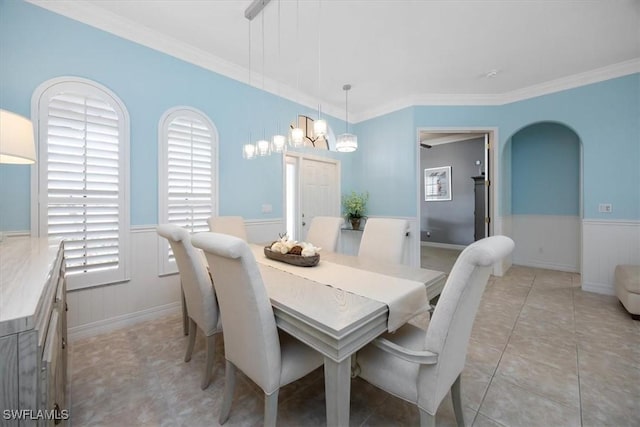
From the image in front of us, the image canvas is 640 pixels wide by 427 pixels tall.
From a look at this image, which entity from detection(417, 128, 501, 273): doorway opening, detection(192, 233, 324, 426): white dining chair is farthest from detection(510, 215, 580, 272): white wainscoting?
detection(192, 233, 324, 426): white dining chair

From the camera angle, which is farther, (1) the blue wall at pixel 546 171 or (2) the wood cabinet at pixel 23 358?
(1) the blue wall at pixel 546 171

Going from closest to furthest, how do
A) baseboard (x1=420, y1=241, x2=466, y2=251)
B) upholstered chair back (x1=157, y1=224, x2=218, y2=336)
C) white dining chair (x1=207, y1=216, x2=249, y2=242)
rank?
upholstered chair back (x1=157, y1=224, x2=218, y2=336), white dining chair (x1=207, y1=216, x2=249, y2=242), baseboard (x1=420, y1=241, x2=466, y2=251)

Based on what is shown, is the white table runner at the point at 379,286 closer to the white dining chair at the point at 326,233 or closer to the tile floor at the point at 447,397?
the tile floor at the point at 447,397

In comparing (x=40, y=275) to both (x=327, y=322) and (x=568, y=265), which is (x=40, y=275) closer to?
(x=327, y=322)

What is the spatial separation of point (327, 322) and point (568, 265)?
5.39 meters

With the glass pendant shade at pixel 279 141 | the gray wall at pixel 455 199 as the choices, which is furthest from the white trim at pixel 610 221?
the glass pendant shade at pixel 279 141

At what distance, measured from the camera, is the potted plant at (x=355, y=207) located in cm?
462

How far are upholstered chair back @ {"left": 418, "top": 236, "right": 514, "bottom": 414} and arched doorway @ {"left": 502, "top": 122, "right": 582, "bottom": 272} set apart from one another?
410 cm

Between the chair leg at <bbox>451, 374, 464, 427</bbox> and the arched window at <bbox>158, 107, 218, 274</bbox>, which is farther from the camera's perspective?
the arched window at <bbox>158, 107, 218, 274</bbox>

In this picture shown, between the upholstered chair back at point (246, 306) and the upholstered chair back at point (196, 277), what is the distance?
1.21 feet

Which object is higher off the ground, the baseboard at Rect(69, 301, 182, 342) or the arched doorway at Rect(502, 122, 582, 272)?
the arched doorway at Rect(502, 122, 582, 272)

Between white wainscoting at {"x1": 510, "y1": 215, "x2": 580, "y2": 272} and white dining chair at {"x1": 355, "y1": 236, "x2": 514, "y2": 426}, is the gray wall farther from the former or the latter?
white dining chair at {"x1": 355, "y1": 236, "x2": 514, "y2": 426}

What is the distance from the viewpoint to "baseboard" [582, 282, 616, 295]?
3.24 m

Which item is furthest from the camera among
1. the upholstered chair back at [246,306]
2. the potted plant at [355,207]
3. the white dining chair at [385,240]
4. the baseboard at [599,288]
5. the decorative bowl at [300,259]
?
the potted plant at [355,207]
